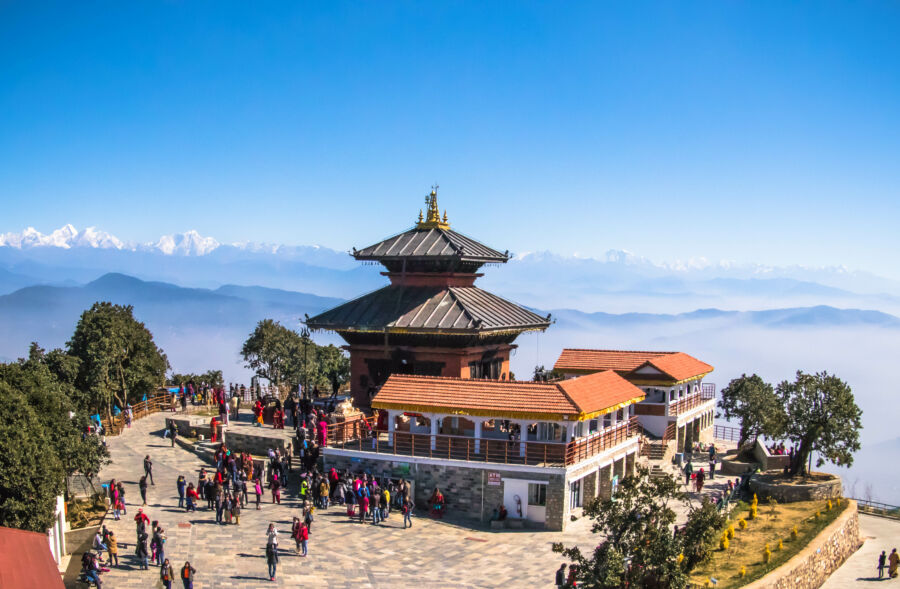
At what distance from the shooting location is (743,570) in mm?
27828

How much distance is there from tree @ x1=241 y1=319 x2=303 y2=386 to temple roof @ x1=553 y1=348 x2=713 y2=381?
21232 millimetres

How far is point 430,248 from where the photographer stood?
137ft

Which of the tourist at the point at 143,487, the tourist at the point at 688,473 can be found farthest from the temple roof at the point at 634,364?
the tourist at the point at 143,487

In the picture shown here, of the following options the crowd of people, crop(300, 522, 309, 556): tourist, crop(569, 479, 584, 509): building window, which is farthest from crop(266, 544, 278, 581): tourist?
crop(569, 479, 584, 509): building window

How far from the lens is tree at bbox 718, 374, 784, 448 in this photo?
44.2 meters

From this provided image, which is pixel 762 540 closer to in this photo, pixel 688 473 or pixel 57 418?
pixel 688 473

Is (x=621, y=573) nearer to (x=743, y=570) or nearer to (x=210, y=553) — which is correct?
(x=743, y=570)

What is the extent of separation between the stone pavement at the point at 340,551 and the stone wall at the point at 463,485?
3.19 feet

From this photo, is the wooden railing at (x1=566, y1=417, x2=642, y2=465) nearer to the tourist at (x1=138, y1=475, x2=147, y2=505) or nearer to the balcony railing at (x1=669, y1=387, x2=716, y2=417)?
the balcony railing at (x1=669, y1=387, x2=716, y2=417)

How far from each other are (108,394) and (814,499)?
33.4 meters

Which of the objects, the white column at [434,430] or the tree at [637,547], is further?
the white column at [434,430]

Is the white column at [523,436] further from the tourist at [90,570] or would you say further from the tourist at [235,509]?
the tourist at [90,570]

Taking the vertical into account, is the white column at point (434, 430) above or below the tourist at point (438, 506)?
above

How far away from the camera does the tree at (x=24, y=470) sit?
78.7 feet
